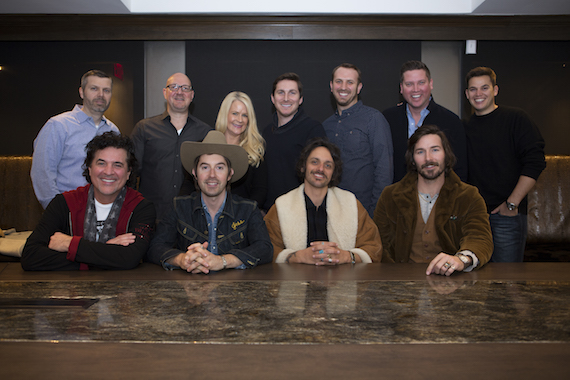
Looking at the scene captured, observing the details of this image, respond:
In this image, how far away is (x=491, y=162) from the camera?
9.37 feet

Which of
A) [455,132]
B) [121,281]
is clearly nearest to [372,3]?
[455,132]

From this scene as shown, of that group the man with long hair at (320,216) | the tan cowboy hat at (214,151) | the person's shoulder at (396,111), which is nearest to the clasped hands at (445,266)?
the man with long hair at (320,216)

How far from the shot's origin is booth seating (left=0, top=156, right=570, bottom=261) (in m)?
4.39

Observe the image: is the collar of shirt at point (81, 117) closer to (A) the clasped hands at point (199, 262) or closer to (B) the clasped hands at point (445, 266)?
(A) the clasped hands at point (199, 262)

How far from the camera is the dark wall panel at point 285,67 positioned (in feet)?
14.8

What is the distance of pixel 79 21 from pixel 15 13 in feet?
1.82

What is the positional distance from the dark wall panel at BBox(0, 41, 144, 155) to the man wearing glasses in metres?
1.65

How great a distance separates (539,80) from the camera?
4.55 metres

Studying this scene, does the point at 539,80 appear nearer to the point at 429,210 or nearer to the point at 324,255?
the point at 429,210

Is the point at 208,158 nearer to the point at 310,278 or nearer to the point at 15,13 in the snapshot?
the point at 310,278

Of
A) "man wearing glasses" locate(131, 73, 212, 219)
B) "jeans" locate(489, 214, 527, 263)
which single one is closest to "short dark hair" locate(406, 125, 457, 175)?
"jeans" locate(489, 214, 527, 263)

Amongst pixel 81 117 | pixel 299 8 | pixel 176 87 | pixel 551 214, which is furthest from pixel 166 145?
pixel 551 214

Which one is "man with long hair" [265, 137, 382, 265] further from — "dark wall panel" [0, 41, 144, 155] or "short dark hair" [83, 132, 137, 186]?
"dark wall panel" [0, 41, 144, 155]

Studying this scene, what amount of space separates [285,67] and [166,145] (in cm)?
199
